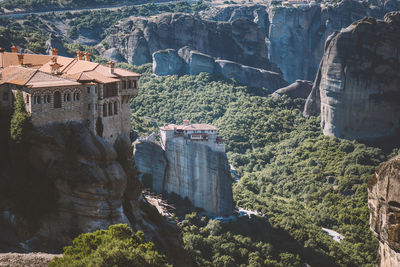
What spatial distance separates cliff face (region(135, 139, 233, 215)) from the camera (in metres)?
59.2

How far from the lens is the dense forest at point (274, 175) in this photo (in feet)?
180

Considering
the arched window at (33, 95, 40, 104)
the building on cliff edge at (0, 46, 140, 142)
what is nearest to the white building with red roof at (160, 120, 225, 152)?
the building on cliff edge at (0, 46, 140, 142)

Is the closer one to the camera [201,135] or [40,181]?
[40,181]

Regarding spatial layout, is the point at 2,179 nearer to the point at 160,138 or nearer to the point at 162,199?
the point at 162,199

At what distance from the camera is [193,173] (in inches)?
2366

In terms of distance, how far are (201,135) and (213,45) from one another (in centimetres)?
5512

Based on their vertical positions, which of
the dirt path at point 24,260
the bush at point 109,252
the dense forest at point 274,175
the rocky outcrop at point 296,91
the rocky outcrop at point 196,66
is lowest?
the dense forest at point 274,175

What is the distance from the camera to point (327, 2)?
488ft

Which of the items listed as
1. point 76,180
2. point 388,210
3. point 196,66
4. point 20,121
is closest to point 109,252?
point 76,180

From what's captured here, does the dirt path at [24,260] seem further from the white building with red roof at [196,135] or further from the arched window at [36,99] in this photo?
the white building with red roof at [196,135]

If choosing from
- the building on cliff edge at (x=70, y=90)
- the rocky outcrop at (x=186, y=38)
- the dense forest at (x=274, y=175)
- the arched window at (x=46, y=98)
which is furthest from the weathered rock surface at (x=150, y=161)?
the rocky outcrop at (x=186, y=38)

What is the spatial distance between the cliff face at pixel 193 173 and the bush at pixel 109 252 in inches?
1182

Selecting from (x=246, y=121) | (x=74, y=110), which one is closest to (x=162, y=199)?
(x=74, y=110)

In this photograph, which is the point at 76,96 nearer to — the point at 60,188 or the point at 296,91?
the point at 60,188
